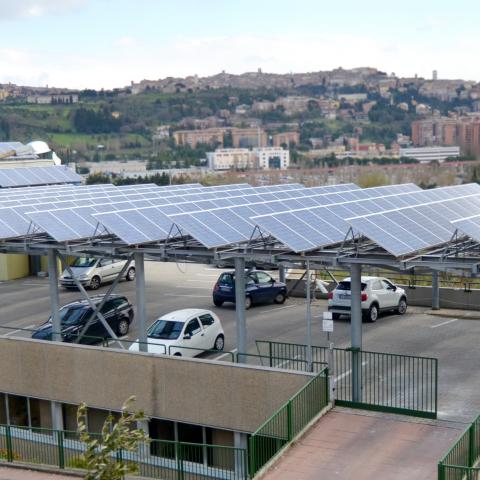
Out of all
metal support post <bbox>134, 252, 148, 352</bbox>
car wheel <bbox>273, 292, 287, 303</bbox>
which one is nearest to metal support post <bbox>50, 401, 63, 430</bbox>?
metal support post <bbox>134, 252, 148, 352</bbox>

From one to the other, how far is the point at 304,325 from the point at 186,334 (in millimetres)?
5289

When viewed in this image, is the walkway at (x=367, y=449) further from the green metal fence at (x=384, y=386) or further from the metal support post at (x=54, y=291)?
the metal support post at (x=54, y=291)

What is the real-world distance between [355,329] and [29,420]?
9168 mm

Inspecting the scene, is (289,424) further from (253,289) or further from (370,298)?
(253,289)

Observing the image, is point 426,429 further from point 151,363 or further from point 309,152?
point 309,152

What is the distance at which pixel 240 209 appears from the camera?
21.7 metres

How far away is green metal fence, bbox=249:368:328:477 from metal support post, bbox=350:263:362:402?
670 mm

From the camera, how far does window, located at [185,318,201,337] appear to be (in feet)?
71.9

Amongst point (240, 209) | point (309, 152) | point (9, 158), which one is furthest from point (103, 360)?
point (309, 152)

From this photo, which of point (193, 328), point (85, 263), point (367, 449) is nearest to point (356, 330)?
point (367, 449)

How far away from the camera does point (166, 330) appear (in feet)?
71.9

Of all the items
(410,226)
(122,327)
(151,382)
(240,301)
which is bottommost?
(122,327)

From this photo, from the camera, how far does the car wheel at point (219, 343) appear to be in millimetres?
22734

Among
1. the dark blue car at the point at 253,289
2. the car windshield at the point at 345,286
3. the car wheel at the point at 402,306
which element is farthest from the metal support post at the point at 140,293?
the car wheel at the point at 402,306
